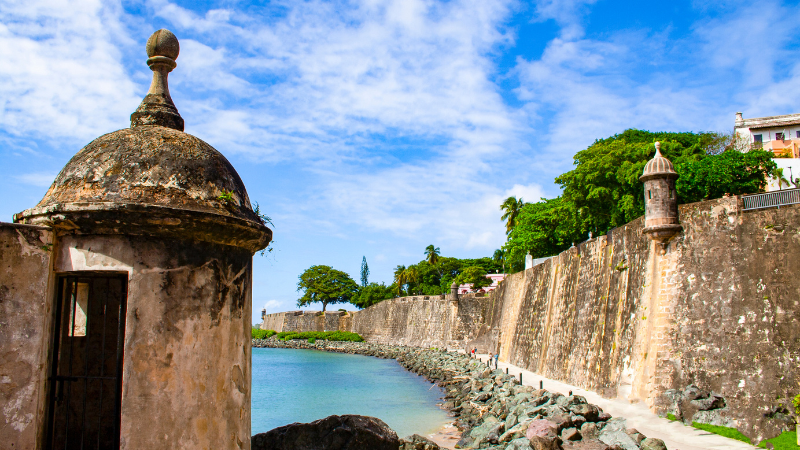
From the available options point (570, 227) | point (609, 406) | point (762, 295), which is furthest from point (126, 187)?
point (570, 227)

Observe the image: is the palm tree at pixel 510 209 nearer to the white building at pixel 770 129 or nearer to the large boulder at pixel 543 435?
the white building at pixel 770 129

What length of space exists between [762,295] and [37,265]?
1132 centimetres

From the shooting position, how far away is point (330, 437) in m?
4.76

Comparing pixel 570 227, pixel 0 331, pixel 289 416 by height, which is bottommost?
pixel 289 416

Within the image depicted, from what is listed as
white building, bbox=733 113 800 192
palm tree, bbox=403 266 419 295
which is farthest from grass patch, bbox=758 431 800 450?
palm tree, bbox=403 266 419 295

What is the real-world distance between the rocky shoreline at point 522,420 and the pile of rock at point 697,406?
4.18 ft

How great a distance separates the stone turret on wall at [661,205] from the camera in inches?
468

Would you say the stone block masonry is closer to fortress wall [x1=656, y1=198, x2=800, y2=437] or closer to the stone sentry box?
fortress wall [x1=656, y1=198, x2=800, y2=437]

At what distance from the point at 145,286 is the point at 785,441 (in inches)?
396

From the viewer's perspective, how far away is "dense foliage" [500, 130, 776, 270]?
1878 centimetres

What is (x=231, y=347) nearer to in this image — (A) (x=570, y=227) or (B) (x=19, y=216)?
(B) (x=19, y=216)

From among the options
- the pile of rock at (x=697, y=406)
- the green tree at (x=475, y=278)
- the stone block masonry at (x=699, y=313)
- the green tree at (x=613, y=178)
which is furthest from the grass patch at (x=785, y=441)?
the green tree at (x=475, y=278)

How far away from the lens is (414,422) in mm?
16266

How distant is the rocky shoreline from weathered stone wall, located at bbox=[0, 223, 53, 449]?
6.30m
